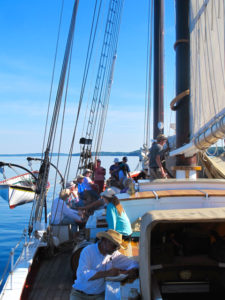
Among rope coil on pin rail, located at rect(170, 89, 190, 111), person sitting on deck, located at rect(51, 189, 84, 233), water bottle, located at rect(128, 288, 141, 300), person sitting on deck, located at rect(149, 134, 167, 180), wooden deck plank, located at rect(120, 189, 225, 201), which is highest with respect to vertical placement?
rope coil on pin rail, located at rect(170, 89, 190, 111)

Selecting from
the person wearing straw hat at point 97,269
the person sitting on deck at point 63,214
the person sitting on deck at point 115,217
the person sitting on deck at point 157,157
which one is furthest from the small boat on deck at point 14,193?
the person wearing straw hat at point 97,269

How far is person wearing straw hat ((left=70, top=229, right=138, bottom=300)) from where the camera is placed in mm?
3102

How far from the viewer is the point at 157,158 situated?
835cm

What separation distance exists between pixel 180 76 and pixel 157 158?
2.25 metres

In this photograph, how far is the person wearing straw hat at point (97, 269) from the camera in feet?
10.2

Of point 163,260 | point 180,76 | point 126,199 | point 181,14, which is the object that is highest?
point 181,14

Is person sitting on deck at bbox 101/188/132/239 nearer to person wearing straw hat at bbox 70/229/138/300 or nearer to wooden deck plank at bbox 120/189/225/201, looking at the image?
wooden deck plank at bbox 120/189/225/201

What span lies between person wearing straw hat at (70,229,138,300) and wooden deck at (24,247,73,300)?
40.5 inches

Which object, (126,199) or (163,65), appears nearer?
(126,199)

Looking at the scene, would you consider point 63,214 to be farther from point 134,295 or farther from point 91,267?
point 134,295

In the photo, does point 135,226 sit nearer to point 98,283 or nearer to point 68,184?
point 98,283

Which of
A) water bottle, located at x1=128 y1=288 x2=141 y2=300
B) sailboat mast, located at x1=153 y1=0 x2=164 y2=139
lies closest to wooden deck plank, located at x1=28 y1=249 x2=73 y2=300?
water bottle, located at x1=128 y1=288 x2=141 y2=300

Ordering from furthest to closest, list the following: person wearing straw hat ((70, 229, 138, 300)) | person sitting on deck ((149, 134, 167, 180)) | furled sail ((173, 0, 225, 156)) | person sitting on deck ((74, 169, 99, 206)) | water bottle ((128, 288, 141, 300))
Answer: person sitting on deck ((149, 134, 167, 180)) < person sitting on deck ((74, 169, 99, 206)) < furled sail ((173, 0, 225, 156)) < person wearing straw hat ((70, 229, 138, 300)) < water bottle ((128, 288, 141, 300))

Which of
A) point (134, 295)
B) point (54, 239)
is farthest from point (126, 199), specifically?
point (134, 295)
